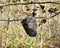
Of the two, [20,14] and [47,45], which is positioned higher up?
[20,14]

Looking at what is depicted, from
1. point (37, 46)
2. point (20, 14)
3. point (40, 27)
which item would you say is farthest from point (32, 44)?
point (20, 14)

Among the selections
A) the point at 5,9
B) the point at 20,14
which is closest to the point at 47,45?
the point at 20,14

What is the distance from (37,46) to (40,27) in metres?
0.33

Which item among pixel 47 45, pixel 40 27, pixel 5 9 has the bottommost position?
pixel 47 45

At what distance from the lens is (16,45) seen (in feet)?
10.3

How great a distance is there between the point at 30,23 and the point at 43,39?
1.27 feet

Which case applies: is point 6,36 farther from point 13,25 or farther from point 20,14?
point 20,14

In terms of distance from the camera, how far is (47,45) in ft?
10.5

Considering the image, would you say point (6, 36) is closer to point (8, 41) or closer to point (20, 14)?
point (8, 41)

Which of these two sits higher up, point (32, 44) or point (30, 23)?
point (30, 23)

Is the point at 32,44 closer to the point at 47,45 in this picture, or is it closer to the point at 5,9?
the point at 47,45

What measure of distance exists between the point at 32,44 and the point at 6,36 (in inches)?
15.5

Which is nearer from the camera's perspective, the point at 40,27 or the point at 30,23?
the point at 30,23

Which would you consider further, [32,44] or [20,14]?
[20,14]
